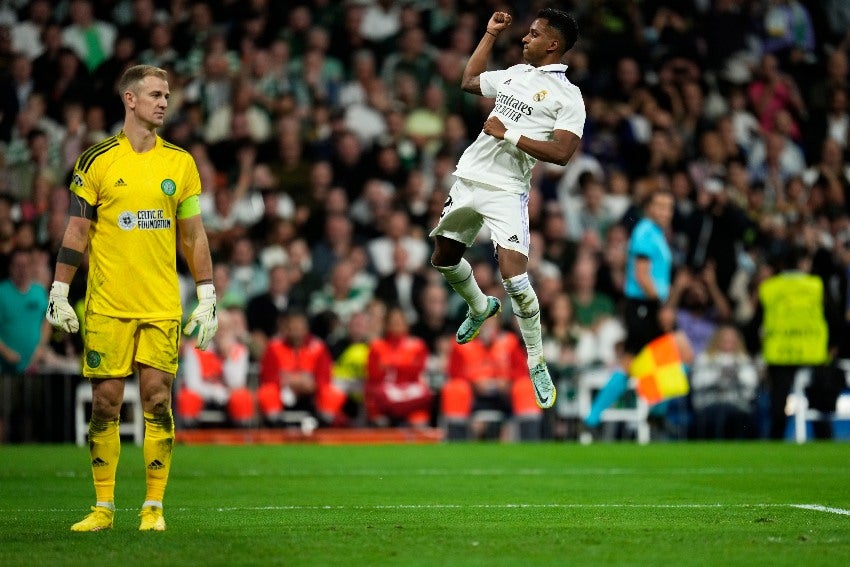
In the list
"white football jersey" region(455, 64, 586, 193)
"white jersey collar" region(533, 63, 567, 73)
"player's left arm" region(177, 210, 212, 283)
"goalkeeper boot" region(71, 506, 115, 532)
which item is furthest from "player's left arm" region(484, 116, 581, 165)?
"goalkeeper boot" region(71, 506, 115, 532)

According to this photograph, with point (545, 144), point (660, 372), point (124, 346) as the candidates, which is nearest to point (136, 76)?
point (124, 346)

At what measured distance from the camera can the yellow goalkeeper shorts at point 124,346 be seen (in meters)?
8.18

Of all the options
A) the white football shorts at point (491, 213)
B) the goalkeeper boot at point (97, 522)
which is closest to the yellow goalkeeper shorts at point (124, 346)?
the goalkeeper boot at point (97, 522)

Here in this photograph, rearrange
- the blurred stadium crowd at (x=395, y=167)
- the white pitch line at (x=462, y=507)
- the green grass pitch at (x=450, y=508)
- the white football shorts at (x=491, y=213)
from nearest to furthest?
the green grass pitch at (x=450, y=508), the white pitch line at (x=462, y=507), the white football shorts at (x=491, y=213), the blurred stadium crowd at (x=395, y=167)

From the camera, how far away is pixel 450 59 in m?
21.0

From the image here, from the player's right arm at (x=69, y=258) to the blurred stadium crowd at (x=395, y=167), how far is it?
919cm

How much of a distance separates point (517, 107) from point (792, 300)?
28.5ft

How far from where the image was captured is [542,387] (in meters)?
10.3

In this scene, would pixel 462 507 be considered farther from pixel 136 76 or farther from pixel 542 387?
pixel 136 76

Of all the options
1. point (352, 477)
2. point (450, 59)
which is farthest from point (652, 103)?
point (352, 477)

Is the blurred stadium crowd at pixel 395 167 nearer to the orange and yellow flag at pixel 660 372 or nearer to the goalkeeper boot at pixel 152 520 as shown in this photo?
the orange and yellow flag at pixel 660 372

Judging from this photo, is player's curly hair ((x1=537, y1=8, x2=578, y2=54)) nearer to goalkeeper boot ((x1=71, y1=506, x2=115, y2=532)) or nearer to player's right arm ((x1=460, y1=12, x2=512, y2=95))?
player's right arm ((x1=460, y1=12, x2=512, y2=95))

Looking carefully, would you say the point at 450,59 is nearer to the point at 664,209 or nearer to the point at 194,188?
the point at 664,209

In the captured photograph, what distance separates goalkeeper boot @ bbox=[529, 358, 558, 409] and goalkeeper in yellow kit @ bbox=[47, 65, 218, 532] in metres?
2.84
